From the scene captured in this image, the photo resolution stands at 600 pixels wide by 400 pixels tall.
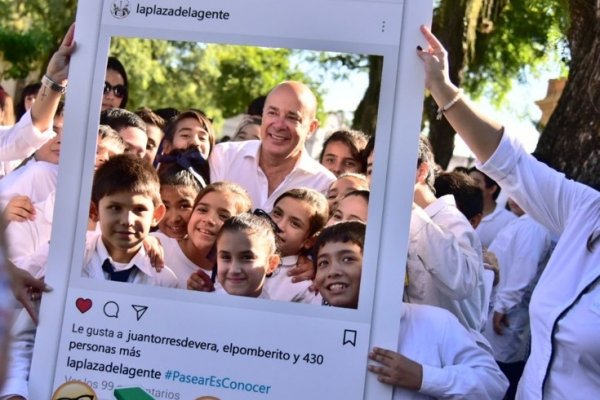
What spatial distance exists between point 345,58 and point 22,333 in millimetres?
1529

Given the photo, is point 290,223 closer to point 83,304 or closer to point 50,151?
point 83,304

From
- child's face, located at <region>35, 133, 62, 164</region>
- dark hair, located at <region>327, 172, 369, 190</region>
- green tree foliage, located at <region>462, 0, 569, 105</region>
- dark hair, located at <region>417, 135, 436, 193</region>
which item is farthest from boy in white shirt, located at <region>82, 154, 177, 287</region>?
green tree foliage, located at <region>462, 0, 569, 105</region>

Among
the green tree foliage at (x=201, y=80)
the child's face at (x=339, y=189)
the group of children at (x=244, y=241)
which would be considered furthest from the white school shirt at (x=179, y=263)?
the green tree foliage at (x=201, y=80)

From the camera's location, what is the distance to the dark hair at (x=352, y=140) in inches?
128

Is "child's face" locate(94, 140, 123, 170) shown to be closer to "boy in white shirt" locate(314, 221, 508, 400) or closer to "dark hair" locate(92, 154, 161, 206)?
"dark hair" locate(92, 154, 161, 206)

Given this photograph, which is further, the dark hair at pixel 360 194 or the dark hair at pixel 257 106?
the dark hair at pixel 257 106

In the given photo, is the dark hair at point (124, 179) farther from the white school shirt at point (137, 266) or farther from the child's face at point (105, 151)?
the white school shirt at point (137, 266)

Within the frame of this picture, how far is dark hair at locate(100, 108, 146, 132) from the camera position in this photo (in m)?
3.28

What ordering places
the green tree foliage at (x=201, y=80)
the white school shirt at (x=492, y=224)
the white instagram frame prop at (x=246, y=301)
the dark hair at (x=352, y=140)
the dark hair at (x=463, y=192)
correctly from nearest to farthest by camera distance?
the white instagram frame prop at (x=246, y=301), the dark hair at (x=352, y=140), the dark hair at (x=463, y=192), the white school shirt at (x=492, y=224), the green tree foliage at (x=201, y=80)

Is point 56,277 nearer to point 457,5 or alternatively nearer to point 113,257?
point 113,257

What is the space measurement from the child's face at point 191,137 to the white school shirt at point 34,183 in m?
0.57

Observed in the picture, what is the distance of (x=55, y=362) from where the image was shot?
126 inches

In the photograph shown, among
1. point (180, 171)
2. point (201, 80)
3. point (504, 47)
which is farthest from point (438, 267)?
point (201, 80)

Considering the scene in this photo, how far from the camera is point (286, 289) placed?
10.2ft
